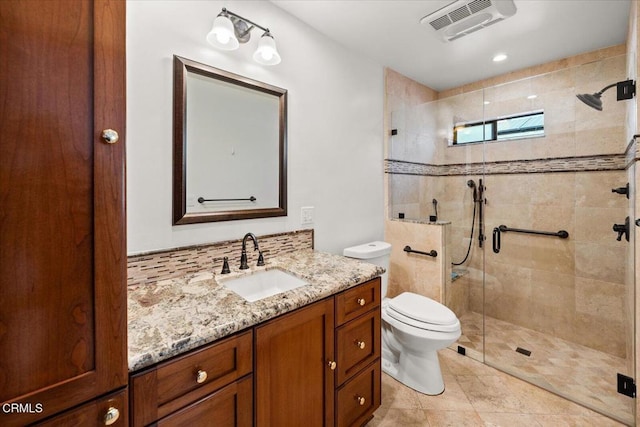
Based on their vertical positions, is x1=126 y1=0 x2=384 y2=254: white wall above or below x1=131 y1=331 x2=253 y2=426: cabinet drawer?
above

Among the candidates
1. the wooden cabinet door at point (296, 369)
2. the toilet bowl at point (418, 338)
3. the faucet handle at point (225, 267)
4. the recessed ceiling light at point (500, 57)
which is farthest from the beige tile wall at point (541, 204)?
the faucet handle at point (225, 267)

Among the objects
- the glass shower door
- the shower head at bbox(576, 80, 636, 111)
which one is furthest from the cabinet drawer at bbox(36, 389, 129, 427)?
the shower head at bbox(576, 80, 636, 111)

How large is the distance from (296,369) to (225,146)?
1142 millimetres

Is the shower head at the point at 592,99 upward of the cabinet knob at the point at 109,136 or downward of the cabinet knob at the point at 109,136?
upward

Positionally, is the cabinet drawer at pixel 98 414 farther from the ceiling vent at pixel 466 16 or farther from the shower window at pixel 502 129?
the shower window at pixel 502 129

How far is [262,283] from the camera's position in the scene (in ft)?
4.86

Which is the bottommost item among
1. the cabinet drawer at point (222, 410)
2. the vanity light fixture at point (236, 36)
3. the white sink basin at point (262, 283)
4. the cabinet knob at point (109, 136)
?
the cabinet drawer at point (222, 410)

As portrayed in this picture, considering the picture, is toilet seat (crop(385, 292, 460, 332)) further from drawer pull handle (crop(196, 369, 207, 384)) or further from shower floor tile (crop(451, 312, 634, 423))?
drawer pull handle (crop(196, 369, 207, 384))

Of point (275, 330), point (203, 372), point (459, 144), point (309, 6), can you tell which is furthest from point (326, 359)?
point (459, 144)

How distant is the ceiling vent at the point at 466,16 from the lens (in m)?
1.65

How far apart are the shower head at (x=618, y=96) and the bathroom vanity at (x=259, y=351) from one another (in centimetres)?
178

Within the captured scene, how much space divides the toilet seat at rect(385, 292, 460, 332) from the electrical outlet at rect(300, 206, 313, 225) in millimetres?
837

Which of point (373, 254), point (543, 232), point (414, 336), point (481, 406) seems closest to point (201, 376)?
point (414, 336)

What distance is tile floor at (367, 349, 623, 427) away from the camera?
5.16ft
